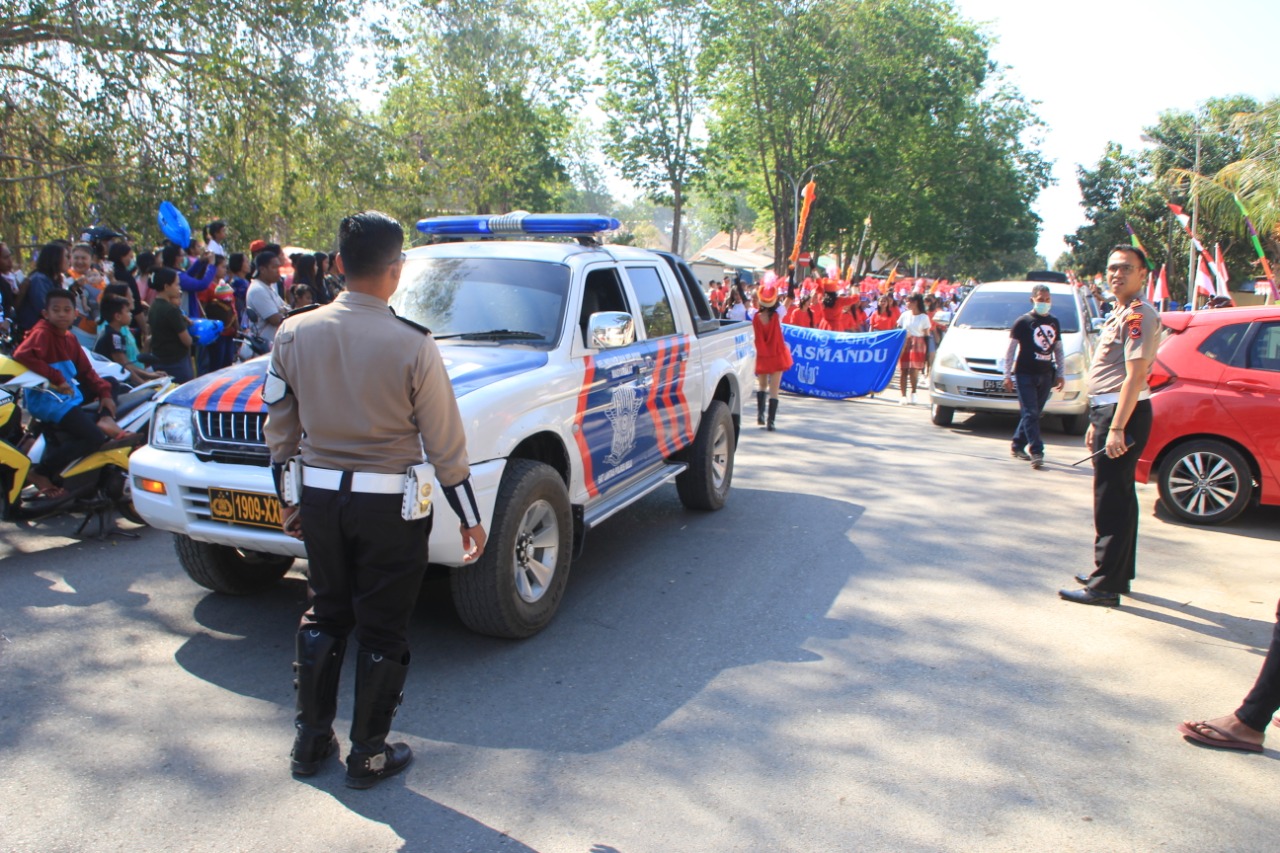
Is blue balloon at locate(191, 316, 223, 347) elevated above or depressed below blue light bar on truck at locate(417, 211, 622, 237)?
below

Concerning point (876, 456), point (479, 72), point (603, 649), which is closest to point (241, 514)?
point (603, 649)

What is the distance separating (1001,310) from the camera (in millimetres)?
13391

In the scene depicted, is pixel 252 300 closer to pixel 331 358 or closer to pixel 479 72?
pixel 331 358

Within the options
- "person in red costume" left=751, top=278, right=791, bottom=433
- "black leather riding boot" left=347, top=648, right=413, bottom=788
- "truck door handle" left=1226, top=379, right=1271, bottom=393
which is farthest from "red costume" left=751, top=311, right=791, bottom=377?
"black leather riding boot" left=347, top=648, right=413, bottom=788

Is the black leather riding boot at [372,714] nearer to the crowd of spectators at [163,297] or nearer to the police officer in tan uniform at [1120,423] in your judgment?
the police officer in tan uniform at [1120,423]

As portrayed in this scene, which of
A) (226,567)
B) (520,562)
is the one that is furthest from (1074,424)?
(226,567)

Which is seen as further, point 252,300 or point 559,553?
point 252,300

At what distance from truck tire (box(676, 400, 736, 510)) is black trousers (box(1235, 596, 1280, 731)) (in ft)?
12.8

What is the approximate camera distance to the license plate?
4.21m

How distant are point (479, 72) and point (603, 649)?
21.1 m

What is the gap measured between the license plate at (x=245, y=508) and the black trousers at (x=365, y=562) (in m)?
0.96

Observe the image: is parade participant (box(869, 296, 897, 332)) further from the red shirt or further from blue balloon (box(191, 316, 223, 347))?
the red shirt

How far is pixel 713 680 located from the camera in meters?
4.36

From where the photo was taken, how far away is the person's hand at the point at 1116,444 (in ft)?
17.6
